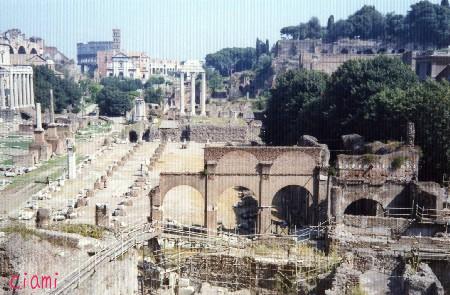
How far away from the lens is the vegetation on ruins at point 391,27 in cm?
9388

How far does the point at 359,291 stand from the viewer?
15531 mm

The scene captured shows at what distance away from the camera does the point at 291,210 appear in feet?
104

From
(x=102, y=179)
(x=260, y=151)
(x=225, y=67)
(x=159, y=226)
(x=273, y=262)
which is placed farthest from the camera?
(x=225, y=67)

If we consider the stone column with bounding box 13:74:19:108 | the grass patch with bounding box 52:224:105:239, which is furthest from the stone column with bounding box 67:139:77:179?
the stone column with bounding box 13:74:19:108

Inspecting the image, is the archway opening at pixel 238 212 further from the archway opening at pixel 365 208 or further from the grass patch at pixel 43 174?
the grass patch at pixel 43 174

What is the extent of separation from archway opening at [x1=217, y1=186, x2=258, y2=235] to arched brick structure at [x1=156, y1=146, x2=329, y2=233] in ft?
5.65

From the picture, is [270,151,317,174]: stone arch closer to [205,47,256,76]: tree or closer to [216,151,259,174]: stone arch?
[216,151,259,174]: stone arch

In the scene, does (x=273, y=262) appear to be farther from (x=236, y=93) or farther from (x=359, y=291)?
(x=236, y=93)

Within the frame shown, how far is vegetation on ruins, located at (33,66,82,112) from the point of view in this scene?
89.2m

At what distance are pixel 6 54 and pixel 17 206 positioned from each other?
87.6m

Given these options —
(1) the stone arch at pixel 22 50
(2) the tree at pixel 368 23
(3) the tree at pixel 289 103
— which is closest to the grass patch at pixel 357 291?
(3) the tree at pixel 289 103

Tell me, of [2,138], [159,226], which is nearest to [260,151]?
[159,226]

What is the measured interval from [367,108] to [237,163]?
1379 cm

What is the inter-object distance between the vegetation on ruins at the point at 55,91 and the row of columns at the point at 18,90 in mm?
A: 1671
